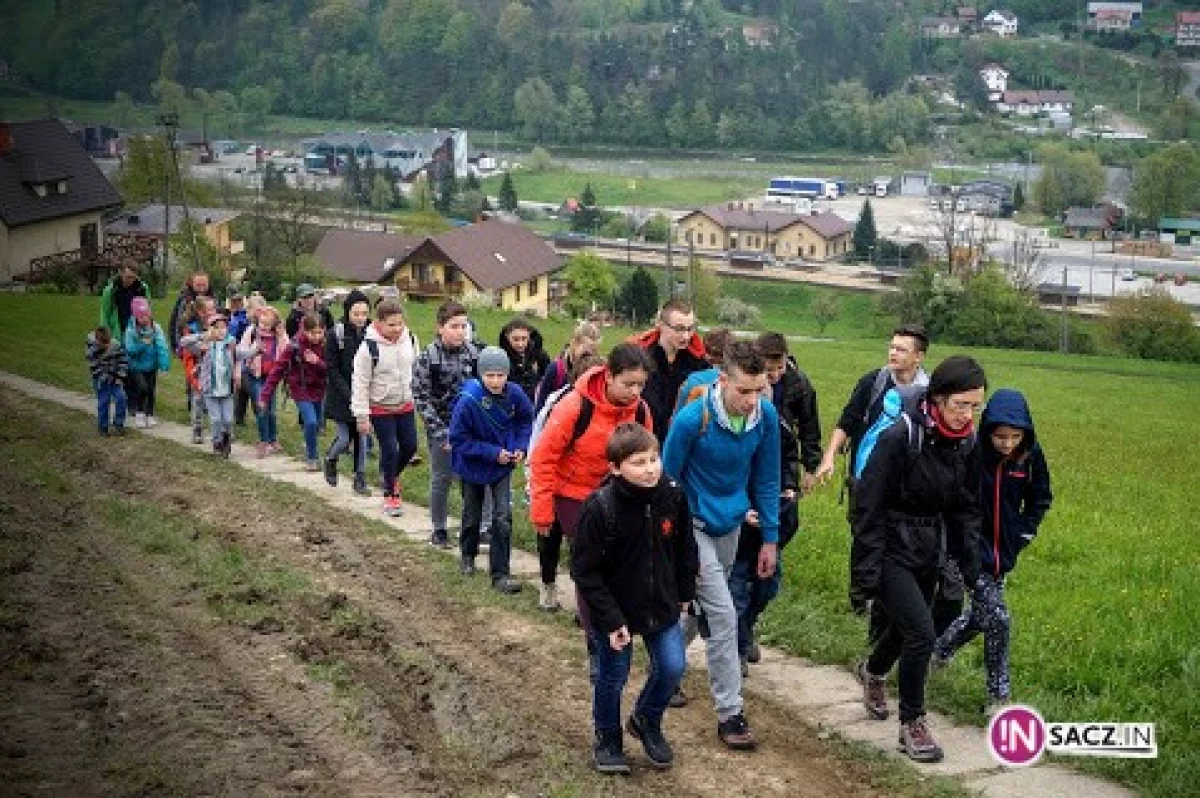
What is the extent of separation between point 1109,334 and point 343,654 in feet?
213

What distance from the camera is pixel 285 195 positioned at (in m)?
85.9

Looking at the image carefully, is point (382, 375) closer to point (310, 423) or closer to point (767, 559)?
point (310, 423)

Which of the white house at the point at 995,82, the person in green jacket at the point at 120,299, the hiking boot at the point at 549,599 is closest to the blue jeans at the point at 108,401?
the person in green jacket at the point at 120,299

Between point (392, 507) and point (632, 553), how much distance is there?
658 centimetres

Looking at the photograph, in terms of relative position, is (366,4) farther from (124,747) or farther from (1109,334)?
(124,747)

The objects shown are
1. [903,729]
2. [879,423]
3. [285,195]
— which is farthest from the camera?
[285,195]

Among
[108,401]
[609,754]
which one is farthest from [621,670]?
[108,401]

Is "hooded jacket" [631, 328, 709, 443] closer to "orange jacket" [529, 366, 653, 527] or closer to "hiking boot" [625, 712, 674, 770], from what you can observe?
"orange jacket" [529, 366, 653, 527]

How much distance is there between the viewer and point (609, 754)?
271 inches

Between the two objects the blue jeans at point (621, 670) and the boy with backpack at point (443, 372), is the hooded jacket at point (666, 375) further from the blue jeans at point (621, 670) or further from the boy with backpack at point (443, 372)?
the boy with backpack at point (443, 372)

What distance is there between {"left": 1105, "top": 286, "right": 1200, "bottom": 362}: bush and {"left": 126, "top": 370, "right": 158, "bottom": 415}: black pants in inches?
2180

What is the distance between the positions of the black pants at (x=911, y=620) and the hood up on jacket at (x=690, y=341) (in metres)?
2.35

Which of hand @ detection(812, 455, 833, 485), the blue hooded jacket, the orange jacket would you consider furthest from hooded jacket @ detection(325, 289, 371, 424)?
hand @ detection(812, 455, 833, 485)

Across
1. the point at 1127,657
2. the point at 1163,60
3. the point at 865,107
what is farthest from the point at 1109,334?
the point at 1163,60
